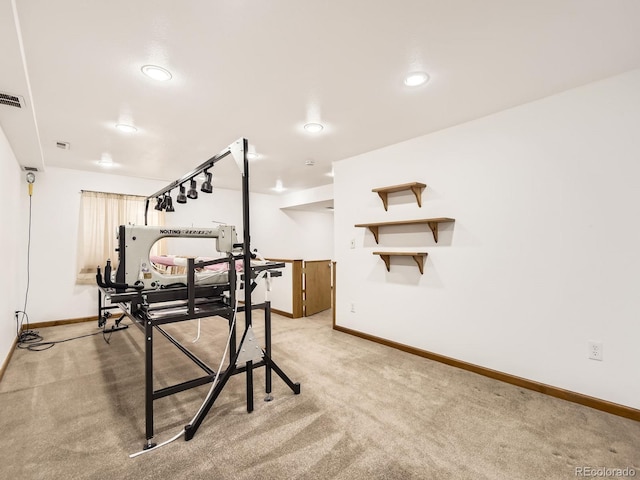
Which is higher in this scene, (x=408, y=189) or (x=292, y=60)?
(x=292, y=60)

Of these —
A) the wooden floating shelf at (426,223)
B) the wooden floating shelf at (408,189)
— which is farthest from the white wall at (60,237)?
the wooden floating shelf at (408,189)

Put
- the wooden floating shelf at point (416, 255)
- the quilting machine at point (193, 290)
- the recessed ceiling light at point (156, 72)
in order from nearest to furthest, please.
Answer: the quilting machine at point (193, 290)
the recessed ceiling light at point (156, 72)
the wooden floating shelf at point (416, 255)

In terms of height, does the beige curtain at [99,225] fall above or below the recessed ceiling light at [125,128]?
below

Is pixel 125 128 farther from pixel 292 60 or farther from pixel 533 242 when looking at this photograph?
pixel 533 242

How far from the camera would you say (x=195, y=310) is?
6.98 ft

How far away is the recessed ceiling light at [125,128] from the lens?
9.73 feet

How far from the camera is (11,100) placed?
7.21 ft

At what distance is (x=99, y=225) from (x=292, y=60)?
436 cm

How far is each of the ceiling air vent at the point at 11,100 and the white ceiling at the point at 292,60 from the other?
11 cm

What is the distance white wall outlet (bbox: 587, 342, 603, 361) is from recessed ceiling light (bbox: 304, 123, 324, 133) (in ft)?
9.50

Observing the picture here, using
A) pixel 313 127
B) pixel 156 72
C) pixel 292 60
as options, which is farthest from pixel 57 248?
pixel 292 60

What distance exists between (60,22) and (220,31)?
833 millimetres

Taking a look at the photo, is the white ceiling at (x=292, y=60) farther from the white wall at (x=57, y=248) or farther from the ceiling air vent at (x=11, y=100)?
the white wall at (x=57, y=248)

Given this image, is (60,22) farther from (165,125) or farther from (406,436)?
(406,436)
